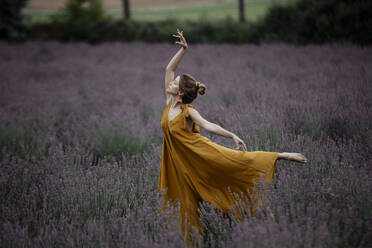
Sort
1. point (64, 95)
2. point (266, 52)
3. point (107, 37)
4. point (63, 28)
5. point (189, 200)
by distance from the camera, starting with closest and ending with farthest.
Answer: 1. point (189, 200)
2. point (64, 95)
3. point (266, 52)
4. point (107, 37)
5. point (63, 28)

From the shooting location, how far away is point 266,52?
26.9 ft

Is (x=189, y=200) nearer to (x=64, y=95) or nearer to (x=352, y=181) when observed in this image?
(x=352, y=181)

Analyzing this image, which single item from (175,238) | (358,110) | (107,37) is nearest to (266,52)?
(358,110)

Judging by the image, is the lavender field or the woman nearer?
the lavender field

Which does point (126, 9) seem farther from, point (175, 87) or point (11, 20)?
point (175, 87)

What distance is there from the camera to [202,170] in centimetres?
214

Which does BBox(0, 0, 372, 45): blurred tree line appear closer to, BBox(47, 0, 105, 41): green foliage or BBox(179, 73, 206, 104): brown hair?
BBox(47, 0, 105, 41): green foliage

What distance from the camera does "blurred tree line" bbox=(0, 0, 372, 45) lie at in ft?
26.2

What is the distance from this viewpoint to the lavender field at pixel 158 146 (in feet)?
5.78

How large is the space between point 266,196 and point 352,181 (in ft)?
1.95

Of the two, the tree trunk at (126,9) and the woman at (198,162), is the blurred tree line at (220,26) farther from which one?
the woman at (198,162)

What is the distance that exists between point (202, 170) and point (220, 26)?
1085cm

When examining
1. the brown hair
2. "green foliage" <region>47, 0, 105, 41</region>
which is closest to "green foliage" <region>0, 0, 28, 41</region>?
"green foliage" <region>47, 0, 105, 41</region>

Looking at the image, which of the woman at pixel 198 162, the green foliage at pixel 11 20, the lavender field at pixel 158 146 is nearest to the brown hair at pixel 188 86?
the woman at pixel 198 162
